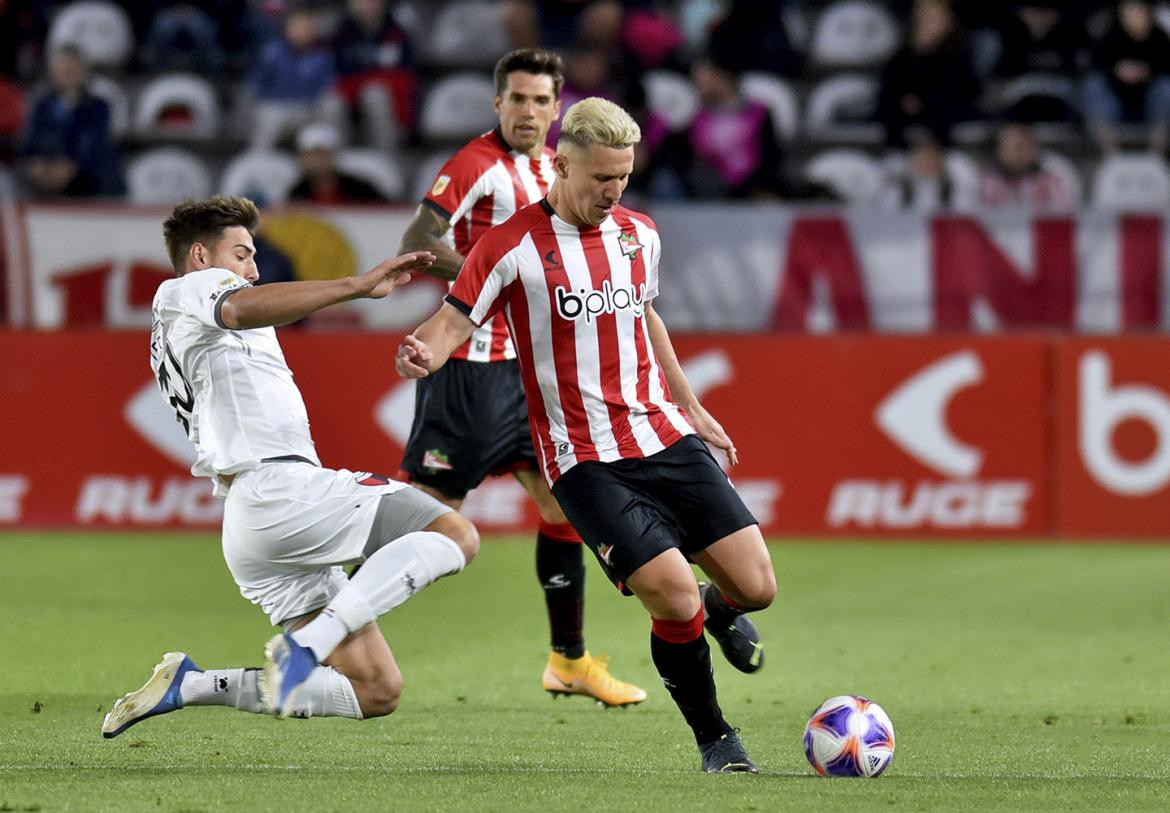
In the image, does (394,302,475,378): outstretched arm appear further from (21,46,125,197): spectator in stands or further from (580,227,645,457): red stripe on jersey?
(21,46,125,197): spectator in stands

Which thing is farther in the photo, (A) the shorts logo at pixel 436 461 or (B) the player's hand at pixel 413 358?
(A) the shorts logo at pixel 436 461

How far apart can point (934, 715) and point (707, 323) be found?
6.02m

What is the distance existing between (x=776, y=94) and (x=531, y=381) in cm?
1103

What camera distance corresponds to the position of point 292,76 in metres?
15.7

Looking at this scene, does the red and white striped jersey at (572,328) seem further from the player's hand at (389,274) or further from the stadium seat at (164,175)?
the stadium seat at (164,175)

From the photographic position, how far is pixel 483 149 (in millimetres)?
7305

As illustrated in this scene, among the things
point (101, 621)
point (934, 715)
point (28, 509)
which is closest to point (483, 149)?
point (934, 715)

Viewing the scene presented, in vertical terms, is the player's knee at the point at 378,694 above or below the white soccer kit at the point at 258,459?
below

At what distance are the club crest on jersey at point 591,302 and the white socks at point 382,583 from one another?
825 mm

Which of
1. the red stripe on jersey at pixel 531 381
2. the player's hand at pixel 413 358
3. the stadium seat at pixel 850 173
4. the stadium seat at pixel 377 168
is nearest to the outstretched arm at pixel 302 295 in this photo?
the player's hand at pixel 413 358

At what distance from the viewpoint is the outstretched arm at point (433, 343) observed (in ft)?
17.7

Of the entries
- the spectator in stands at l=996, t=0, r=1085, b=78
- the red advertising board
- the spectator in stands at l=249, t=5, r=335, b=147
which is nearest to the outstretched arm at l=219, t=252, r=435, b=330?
the red advertising board

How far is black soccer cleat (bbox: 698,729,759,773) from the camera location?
5.54 meters

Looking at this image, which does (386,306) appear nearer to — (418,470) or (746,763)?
(418,470)
